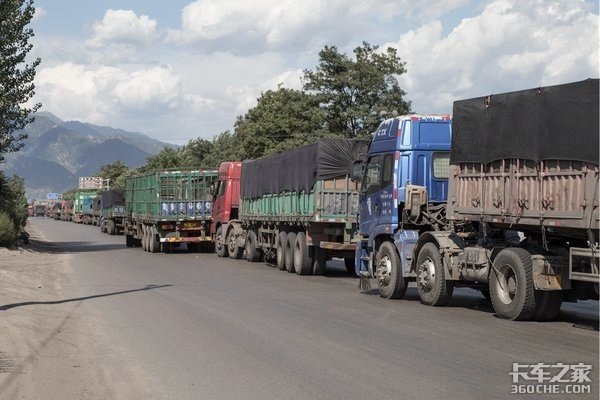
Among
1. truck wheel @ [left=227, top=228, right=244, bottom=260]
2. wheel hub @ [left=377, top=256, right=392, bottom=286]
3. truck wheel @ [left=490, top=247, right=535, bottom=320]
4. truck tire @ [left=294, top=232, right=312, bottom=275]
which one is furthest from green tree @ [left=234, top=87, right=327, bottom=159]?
truck wheel @ [left=490, top=247, right=535, bottom=320]

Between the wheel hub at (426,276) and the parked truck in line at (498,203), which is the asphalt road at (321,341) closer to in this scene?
the wheel hub at (426,276)

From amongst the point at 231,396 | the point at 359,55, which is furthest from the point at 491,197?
the point at 359,55

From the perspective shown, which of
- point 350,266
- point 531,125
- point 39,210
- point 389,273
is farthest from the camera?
point 39,210

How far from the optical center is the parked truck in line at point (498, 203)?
31.7 feet

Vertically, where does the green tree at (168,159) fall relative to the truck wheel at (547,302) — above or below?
above

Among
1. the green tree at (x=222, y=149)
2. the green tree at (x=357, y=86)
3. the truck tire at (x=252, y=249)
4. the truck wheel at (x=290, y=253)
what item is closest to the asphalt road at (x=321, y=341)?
the truck wheel at (x=290, y=253)

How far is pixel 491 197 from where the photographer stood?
11.4 meters

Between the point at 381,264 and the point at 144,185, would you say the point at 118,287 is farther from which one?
the point at 144,185

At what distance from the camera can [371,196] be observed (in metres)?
15.3

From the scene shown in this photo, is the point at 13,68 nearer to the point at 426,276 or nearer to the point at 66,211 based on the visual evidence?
the point at 426,276

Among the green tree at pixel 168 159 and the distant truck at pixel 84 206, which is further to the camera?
the green tree at pixel 168 159

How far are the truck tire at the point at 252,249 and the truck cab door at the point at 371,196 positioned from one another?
33.7ft

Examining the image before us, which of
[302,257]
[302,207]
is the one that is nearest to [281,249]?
[302,257]

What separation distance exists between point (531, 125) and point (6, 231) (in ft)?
76.7
